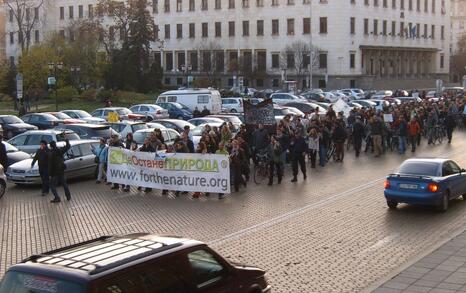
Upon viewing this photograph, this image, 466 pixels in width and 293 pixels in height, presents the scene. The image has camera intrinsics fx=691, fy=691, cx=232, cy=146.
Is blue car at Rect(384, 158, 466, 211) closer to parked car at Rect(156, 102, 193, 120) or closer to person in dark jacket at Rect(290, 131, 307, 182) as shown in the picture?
person in dark jacket at Rect(290, 131, 307, 182)

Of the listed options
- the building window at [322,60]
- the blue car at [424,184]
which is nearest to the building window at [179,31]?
the building window at [322,60]

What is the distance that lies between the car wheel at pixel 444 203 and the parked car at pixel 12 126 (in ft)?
77.4

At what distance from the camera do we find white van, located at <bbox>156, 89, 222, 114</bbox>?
4756 centimetres

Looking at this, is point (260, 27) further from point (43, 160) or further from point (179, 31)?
point (43, 160)

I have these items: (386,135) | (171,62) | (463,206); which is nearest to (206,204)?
(463,206)

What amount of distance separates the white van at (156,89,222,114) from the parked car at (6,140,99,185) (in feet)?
78.9

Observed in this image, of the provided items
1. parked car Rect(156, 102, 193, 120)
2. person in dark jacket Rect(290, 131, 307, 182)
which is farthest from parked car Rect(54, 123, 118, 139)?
parked car Rect(156, 102, 193, 120)

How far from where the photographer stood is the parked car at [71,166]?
70.5ft

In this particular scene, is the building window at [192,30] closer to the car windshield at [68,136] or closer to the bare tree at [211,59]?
the bare tree at [211,59]

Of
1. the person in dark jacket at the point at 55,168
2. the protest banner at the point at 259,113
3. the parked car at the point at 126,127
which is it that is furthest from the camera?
the parked car at the point at 126,127

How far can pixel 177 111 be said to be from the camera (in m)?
46.4

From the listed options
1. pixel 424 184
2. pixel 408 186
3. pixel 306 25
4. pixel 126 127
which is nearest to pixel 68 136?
pixel 126 127

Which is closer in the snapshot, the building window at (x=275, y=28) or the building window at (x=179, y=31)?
the building window at (x=275, y=28)

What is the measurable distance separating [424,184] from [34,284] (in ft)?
40.1
